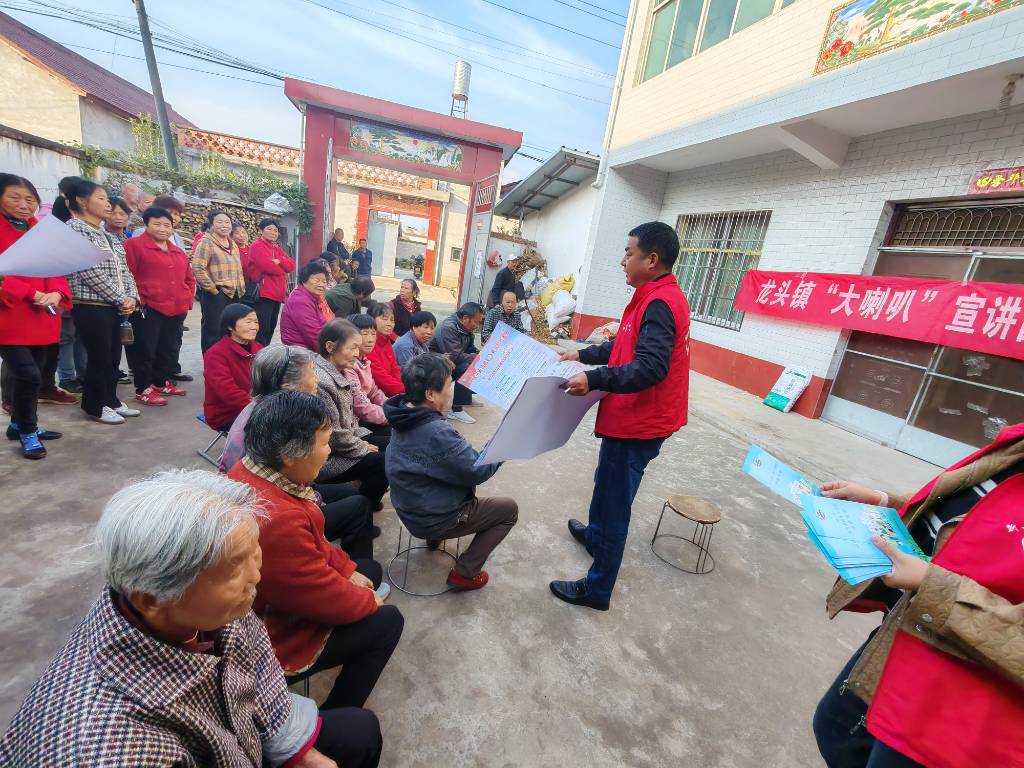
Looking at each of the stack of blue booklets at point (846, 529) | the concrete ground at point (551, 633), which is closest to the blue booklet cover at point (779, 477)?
the stack of blue booklets at point (846, 529)

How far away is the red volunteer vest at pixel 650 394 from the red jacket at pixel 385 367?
1746mm

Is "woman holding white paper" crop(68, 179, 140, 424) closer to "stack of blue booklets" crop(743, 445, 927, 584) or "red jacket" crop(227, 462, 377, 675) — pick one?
"red jacket" crop(227, 462, 377, 675)

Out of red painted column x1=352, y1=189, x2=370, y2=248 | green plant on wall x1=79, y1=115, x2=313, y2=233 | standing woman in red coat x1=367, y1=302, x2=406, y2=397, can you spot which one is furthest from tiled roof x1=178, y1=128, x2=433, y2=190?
standing woman in red coat x1=367, y1=302, x2=406, y2=397

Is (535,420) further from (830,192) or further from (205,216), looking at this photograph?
(205,216)

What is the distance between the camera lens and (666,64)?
7.41 meters

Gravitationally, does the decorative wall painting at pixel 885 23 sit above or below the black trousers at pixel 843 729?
above

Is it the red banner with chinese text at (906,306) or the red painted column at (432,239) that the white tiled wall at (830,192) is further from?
the red painted column at (432,239)

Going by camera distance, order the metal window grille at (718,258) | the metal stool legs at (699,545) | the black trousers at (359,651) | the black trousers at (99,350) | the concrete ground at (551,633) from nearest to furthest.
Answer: the black trousers at (359,651) < the concrete ground at (551,633) < the metal stool legs at (699,545) < the black trousers at (99,350) < the metal window grille at (718,258)

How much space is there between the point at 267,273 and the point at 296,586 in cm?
439

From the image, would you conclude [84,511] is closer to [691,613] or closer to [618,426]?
Result: [618,426]

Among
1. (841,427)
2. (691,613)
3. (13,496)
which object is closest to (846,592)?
(691,613)

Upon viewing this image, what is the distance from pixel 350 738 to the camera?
3.87 ft

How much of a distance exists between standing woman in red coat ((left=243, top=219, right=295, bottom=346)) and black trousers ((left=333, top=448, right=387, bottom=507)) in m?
3.06

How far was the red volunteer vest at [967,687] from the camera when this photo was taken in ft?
2.80
